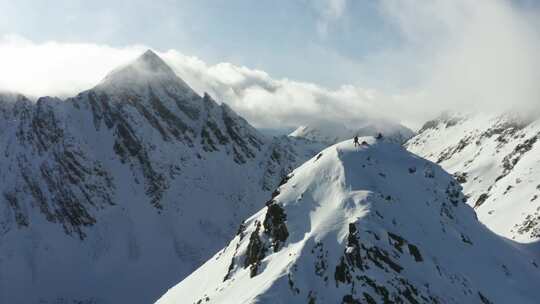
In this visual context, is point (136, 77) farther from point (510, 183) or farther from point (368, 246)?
point (368, 246)

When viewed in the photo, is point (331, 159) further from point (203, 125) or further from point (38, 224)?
point (203, 125)

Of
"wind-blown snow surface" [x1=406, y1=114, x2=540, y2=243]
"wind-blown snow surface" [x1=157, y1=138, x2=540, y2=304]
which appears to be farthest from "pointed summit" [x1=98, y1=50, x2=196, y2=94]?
"wind-blown snow surface" [x1=157, y1=138, x2=540, y2=304]

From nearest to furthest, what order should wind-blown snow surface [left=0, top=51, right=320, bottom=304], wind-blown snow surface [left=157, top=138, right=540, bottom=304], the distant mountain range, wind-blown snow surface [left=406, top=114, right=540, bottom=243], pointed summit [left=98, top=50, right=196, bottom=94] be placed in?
wind-blown snow surface [left=157, top=138, right=540, bottom=304] < the distant mountain range < wind-blown snow surface [left=406, top=114, right=540, bottom=243] < wind-blown snow surface [left=0, top=51, right=320, bottom=304] < pointed summit [left=98, top=50, right=196, bottom=94]

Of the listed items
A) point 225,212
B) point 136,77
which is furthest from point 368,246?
point 136,77

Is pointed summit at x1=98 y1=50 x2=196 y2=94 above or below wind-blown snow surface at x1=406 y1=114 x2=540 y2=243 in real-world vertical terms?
above

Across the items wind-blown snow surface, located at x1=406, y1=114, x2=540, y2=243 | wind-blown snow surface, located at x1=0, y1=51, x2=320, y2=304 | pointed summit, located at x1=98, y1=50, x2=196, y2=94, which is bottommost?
wind-blown snow surface, located at x1=406, y1=114, x2=540, y2=243

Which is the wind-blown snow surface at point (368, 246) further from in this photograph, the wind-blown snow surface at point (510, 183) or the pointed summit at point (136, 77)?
the pointed summit at point (136, 77)

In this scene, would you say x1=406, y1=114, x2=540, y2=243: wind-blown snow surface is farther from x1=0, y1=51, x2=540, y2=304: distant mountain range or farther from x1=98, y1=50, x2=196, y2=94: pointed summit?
x1=98, y1=50, x2=196, y2=94: pointed summit
